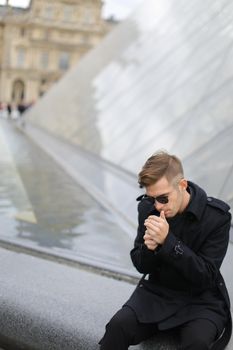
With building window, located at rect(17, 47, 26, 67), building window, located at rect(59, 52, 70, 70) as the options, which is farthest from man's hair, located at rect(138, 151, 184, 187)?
building window, located at rect(17, 47, 26, 67)

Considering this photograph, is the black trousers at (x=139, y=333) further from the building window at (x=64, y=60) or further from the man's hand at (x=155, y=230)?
the building window at (x=64, y=60)

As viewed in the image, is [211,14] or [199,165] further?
[211,14]

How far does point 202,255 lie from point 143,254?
237 mm

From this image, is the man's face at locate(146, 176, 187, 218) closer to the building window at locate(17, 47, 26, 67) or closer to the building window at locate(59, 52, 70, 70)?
the building window at locate(59, 52, 70, 70)

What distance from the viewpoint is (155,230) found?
2.34 meters

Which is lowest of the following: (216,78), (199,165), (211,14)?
(199,165)

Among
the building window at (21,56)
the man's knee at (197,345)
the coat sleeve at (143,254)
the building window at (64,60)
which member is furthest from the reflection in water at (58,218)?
the building window at (21,56)

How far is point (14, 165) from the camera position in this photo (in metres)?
9.81

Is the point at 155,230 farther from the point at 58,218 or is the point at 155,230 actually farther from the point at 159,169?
the point at 58,218

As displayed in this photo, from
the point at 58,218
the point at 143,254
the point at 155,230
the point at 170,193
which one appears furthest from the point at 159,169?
the point at 58,218

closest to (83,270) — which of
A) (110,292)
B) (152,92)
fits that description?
(110,292)

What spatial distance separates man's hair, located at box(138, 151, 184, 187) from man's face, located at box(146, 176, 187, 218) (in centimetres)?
2

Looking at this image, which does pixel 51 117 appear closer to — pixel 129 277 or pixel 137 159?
pixel 137 159

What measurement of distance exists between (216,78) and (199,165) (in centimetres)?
173
